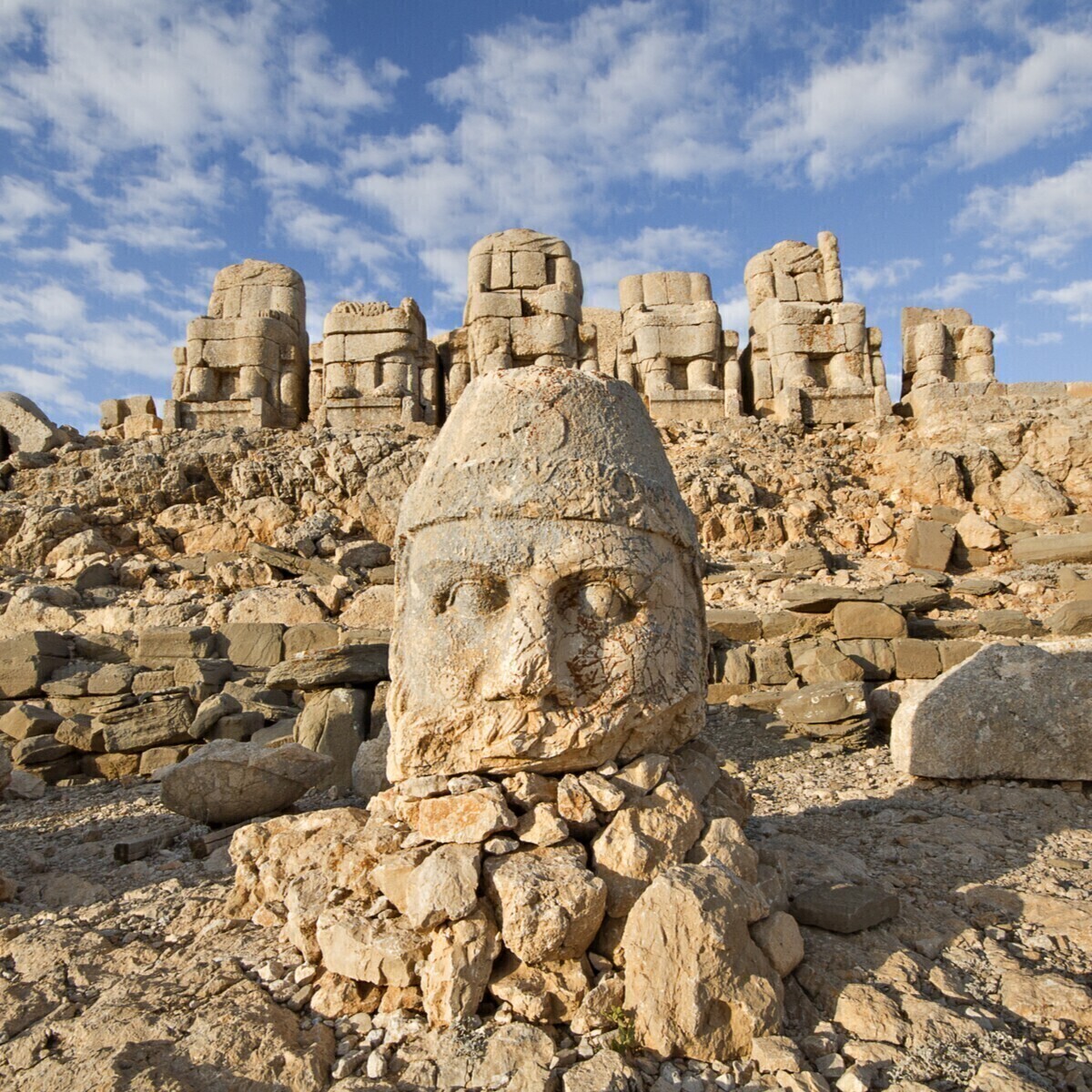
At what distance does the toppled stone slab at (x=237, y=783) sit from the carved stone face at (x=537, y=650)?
1.77 metres

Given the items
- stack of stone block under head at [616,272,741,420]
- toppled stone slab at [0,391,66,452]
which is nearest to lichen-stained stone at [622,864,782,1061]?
stack of stone block under head at [616,272,741,420]

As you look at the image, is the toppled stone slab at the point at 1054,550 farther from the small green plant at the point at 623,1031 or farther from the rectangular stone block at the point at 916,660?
the small green plant at the point at 623,1031

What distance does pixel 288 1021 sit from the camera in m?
2.28

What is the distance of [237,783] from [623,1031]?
9.16ft

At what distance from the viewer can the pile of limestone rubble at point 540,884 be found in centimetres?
214

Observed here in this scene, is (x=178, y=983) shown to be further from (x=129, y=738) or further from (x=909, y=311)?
(x=909, y=311)

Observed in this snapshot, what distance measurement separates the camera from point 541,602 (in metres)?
2.67

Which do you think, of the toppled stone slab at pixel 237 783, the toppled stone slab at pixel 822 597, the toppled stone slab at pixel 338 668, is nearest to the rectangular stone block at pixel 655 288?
the toppled stone slab at pixel 822 597

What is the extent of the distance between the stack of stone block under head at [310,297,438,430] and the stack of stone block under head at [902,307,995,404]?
8.43 m

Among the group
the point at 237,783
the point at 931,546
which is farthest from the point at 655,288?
the point at 237,783

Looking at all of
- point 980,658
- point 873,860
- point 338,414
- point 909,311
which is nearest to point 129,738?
point 873,860

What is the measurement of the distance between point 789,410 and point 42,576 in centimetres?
1103

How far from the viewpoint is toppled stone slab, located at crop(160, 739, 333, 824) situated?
430cm

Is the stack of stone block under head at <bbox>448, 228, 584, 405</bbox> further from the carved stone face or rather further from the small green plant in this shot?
the small green plant
